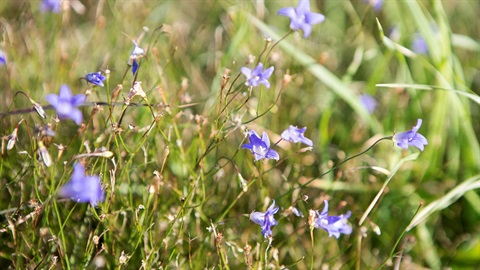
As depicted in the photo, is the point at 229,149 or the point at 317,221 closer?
the point at 317,221

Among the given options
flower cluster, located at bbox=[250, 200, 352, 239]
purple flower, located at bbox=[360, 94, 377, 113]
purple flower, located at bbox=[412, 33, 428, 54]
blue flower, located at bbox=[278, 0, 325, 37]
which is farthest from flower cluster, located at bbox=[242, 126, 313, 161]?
purple flower, located at bbox=[412, 33, 428, 54]

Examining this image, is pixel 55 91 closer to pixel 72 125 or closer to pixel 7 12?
pixel 72 125

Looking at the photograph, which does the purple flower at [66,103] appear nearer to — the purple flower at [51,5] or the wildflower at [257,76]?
the wildflower at [257,76]

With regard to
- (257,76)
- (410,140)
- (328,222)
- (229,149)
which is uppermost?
(257,76)

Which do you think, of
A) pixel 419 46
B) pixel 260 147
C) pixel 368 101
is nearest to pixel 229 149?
pixel 368 101

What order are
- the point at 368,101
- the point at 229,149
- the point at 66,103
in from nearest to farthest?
the point at 66,103
the point at 229,149
the point at 368,101

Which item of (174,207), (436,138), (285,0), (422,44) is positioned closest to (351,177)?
(436,138)

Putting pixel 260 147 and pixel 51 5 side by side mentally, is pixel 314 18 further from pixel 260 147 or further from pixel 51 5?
pixel 51 5

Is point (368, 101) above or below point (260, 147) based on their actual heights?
below
